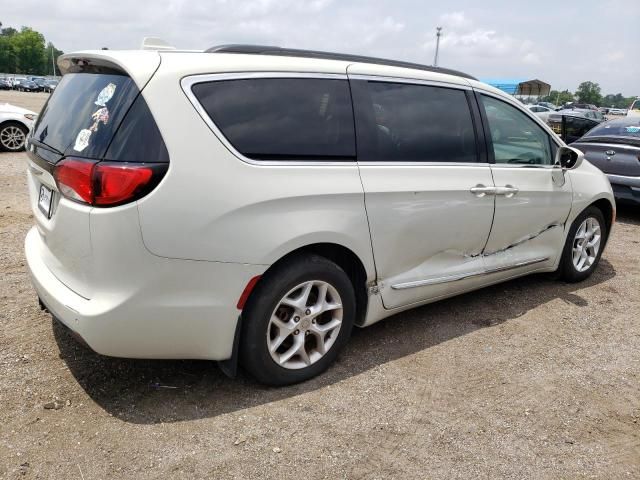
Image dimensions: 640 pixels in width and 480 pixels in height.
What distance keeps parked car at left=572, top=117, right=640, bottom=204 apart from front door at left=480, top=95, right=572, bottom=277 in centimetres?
342

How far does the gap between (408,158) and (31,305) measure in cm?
280

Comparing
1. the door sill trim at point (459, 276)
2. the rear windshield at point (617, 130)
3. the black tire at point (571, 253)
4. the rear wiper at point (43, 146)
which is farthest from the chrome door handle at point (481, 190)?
the rear windshield at point (617, 130)

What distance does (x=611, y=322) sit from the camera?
14.1 feet

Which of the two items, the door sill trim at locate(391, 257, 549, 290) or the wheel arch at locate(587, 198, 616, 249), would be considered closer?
the door sill trim at locate(391, 257, 549, 290)

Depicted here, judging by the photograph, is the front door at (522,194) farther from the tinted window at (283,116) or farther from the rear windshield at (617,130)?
the rear windshield at (617,130)

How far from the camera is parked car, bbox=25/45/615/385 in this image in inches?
98.9

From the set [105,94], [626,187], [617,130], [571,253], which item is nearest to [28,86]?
[617,130]

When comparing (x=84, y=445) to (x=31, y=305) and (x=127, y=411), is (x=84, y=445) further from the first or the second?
(x=31, y=305)

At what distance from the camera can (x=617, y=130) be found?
27.0 feet

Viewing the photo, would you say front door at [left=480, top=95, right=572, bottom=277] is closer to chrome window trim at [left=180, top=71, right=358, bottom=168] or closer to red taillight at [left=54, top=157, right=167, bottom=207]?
chrome window trim at [left=180, top=71, right=358, bottom=168]

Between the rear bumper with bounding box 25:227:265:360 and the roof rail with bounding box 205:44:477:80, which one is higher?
the roof rail with bounding box 205:44:477:80

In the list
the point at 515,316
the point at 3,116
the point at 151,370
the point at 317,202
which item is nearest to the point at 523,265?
the point at 515,316

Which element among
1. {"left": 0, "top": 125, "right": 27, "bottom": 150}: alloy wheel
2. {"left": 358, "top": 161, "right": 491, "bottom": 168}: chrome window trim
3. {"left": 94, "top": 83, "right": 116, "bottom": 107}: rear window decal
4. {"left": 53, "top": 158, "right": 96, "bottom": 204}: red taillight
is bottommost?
{"left": 0, "top": 125, "right": 27, "bottom": 150}: alloy wheel

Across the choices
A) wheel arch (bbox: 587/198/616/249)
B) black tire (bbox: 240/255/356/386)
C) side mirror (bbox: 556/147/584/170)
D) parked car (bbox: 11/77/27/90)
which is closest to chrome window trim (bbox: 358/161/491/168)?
black tire (bbox: 240/255/356/386)
